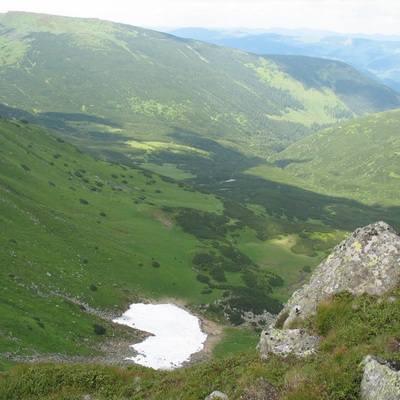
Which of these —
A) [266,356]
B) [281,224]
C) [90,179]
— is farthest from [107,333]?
[281,224]

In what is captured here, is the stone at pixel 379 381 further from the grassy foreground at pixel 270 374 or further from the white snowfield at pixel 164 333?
the white snowfield at pixel 164 333

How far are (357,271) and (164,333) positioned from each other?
4908 centimetres

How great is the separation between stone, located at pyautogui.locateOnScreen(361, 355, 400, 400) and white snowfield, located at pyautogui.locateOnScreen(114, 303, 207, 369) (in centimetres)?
4256

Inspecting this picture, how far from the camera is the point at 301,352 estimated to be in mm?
22328

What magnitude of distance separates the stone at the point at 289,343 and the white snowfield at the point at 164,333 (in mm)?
35916

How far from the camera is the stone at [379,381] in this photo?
1647 centimetres

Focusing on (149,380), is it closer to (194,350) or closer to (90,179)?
(194,350)

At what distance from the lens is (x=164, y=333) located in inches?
2721

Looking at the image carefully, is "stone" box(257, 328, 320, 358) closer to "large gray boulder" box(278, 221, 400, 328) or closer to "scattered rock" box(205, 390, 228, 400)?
"large gray boulder" box(278, 221, 400, 328)

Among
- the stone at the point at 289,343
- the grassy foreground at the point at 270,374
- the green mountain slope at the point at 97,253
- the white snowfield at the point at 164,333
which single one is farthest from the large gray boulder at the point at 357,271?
the white snowfield at the point at 164,333

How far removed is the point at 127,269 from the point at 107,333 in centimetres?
2672

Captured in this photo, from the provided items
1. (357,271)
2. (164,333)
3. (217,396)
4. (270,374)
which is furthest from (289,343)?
(164,333)

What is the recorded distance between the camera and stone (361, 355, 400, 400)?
54.0 ft

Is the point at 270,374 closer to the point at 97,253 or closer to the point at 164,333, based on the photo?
the point at 164,333
